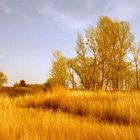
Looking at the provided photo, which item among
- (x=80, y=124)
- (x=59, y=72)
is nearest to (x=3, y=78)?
(x=59, y=72)

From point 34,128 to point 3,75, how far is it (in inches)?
2050

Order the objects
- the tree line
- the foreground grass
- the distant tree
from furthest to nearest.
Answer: the distant tree, the tree line, the foreground grass

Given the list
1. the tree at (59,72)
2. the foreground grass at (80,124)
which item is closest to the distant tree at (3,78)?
the tree at (59,72)

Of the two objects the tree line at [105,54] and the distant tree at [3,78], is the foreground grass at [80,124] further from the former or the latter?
the distant tree at [3,78]

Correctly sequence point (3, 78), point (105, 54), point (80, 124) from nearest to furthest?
point (80, 124) → point (105, 54) → point (3, 78)

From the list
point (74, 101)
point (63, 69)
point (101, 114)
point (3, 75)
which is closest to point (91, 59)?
point (63, 69)

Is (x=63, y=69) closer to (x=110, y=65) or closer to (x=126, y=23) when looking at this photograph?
(x=110, y=65)

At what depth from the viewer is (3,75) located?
56.8 m

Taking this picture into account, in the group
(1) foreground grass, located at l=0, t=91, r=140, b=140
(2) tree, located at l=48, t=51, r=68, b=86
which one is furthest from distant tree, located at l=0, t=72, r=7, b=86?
(1) foreground grass, located at l=0, t=91, r=140, b=140

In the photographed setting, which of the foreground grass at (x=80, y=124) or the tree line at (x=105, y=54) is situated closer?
the foreground grass at (x=80, y=124)

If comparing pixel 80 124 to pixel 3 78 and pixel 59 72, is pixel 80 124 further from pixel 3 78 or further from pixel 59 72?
pixel 3 78

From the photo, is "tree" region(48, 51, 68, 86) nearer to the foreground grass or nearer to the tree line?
the tree line

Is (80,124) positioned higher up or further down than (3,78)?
further down

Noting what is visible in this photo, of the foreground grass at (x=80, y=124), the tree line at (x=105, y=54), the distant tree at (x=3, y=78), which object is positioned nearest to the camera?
the foreground grass at (x=80, y=124)
